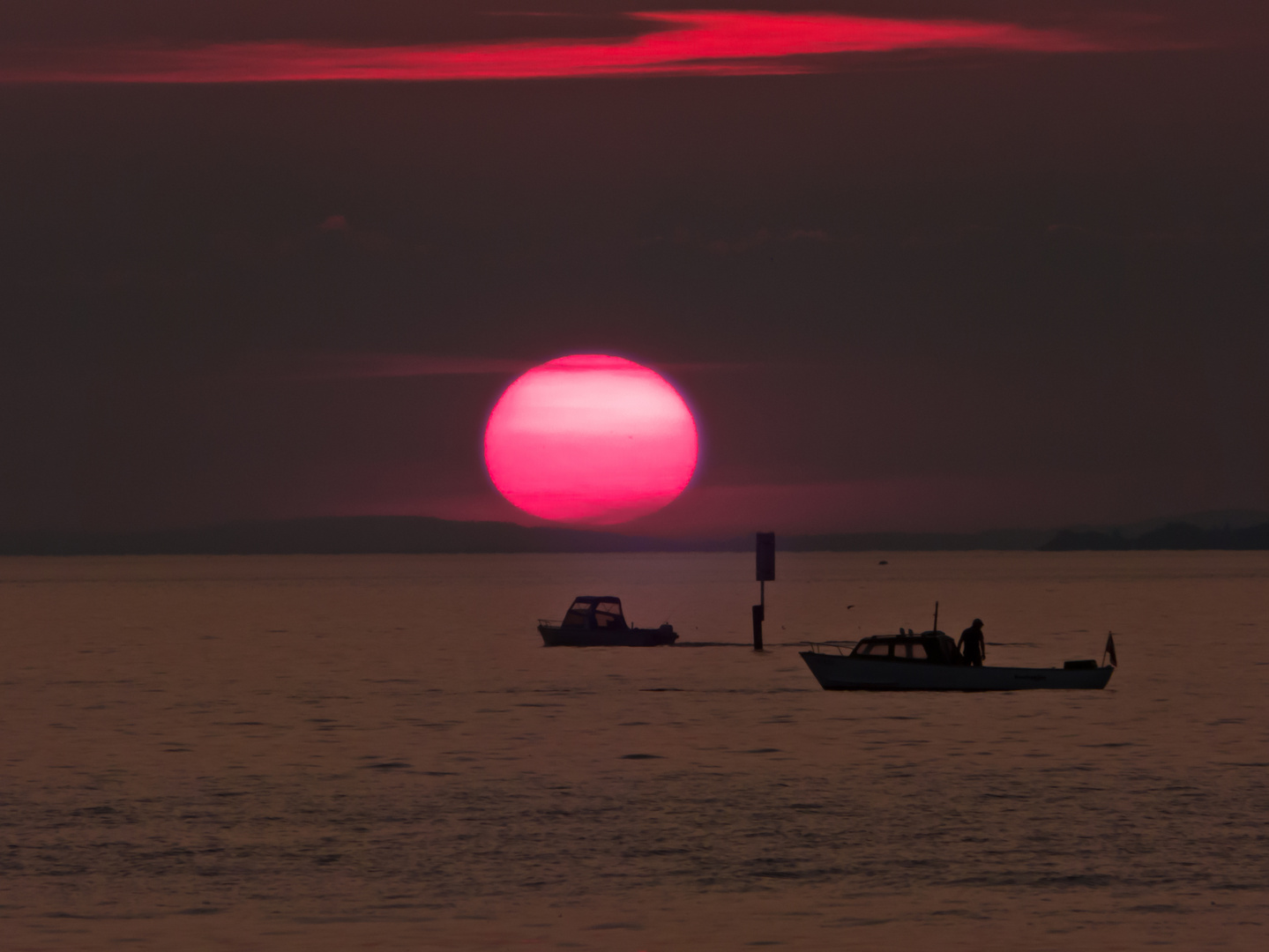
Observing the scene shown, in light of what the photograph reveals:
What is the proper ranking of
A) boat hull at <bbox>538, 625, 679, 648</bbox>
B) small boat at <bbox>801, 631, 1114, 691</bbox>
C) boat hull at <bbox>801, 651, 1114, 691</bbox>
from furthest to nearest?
boat hull at <bbox>538, 625, 679, 648</bbox> → small boat at <bbox>801, 631, 1114, 691</bbox> → boat hull at <bbox>801, 651, 1114, 691</bbox>

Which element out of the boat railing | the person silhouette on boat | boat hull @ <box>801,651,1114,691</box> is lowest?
boat hull @ <box>801,651,1114,691</box>

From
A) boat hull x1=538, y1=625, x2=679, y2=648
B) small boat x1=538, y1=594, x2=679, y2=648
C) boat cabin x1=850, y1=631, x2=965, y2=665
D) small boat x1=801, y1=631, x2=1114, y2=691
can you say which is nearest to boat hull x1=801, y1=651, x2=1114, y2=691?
small boat x1=801, y1=631, x2=1114, y2=691

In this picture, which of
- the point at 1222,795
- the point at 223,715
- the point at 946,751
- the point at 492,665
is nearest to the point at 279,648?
the point at 492,665

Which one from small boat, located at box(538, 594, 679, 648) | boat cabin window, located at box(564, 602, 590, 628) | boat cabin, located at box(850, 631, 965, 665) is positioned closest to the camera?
boat cabin, located at box(850, 631, 965, 665)

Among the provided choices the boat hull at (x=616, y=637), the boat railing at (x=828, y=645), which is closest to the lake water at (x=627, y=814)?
the boat railing at (x=828, y=645)

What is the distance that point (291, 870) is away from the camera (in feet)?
92.6

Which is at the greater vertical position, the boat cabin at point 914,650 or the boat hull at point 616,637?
the boat hull at point 616,637

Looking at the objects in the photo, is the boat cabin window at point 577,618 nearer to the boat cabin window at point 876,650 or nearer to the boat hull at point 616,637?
the boat hull at point 616,637

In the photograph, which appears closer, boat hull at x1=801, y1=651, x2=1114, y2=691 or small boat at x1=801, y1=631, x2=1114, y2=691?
boat hull at x1=801, y1=651, x2=1114, y2=691

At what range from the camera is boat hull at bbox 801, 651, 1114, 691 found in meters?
59.1

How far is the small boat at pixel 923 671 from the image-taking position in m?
60.2

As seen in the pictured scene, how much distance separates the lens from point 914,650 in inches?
2486

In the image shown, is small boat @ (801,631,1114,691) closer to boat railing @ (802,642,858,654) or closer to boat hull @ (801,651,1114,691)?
boat hull @ (801,651,1114,691)

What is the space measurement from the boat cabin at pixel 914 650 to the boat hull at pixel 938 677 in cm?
32
